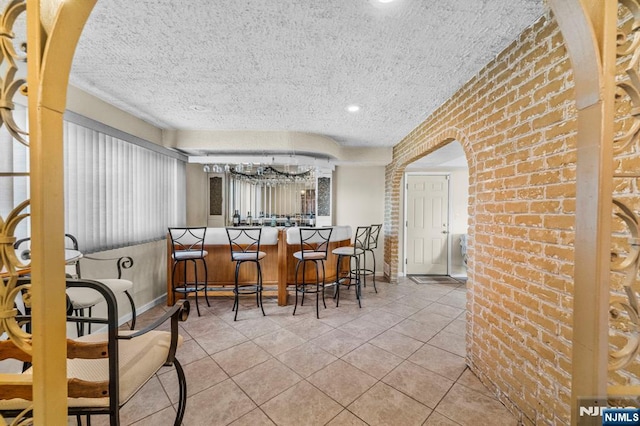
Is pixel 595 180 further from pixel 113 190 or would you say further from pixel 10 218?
pixel 113 190

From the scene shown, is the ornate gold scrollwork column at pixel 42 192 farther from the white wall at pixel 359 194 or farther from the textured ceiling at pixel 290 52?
the white wall at pixel 359 194

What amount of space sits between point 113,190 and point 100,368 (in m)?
2.37

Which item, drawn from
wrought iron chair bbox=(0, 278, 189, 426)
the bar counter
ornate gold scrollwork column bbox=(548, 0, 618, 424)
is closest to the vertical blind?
the bar counter

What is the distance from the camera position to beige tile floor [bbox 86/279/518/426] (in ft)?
5.20

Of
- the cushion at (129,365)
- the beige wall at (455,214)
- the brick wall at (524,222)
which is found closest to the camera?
the cushion at (129,365)

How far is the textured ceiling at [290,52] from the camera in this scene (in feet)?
4.60

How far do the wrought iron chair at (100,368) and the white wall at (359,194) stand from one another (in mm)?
4043

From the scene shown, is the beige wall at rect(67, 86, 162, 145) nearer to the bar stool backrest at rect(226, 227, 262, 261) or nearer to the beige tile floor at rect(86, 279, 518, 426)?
the bar stool backrest at rect(226, 227, 262, 261)

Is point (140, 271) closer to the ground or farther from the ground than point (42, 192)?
closer to the ground

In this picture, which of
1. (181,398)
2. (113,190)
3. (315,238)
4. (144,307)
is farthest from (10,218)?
(144,307)

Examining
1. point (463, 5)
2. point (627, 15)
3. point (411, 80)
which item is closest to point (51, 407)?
point (463, 5)

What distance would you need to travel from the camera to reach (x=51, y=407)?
656mm

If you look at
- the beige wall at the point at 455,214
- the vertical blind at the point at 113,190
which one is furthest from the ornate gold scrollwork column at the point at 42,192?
the beige wall at the point at 455,214

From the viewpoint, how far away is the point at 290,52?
5.85 feet
